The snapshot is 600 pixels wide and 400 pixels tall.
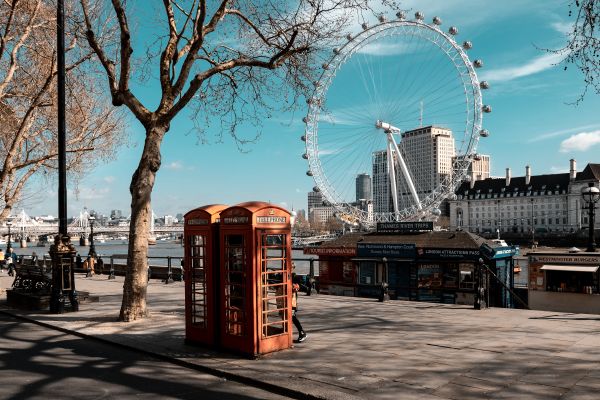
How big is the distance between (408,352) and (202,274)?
155 inches

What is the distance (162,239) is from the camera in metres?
195

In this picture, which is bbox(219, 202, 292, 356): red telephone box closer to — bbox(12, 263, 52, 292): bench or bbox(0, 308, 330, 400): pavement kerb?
bbox(0, 308, 330, 400): pavement kerb

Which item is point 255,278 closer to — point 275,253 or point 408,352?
point 275,253

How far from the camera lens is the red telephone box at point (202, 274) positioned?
9648 millimetres

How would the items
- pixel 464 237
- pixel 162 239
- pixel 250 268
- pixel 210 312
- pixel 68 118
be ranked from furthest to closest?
pixel 162 239 → pixel 68 118 → pixel 464 237 → pixel 210 312 → pixel 250 268

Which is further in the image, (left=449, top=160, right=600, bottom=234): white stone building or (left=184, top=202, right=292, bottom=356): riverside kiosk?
(left=449, top=160, right=600, bottom=234): white stone building

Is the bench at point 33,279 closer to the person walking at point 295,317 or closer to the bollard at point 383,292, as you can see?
the person walking at point 295,317

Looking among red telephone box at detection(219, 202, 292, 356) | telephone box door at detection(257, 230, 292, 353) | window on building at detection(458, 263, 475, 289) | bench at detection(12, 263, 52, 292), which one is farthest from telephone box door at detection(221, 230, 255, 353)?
window on building at detection(458, 263, 475, 289)

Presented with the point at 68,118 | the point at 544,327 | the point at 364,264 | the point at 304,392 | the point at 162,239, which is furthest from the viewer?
the point at 162,239

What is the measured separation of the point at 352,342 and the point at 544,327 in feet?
13.6

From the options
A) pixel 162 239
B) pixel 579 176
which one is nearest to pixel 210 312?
pixel 579 176

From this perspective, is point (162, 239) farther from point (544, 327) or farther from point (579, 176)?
point (544, 327)

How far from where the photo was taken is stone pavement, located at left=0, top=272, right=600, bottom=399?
7152 mm

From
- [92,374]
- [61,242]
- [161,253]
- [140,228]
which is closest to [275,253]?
[92,374]
